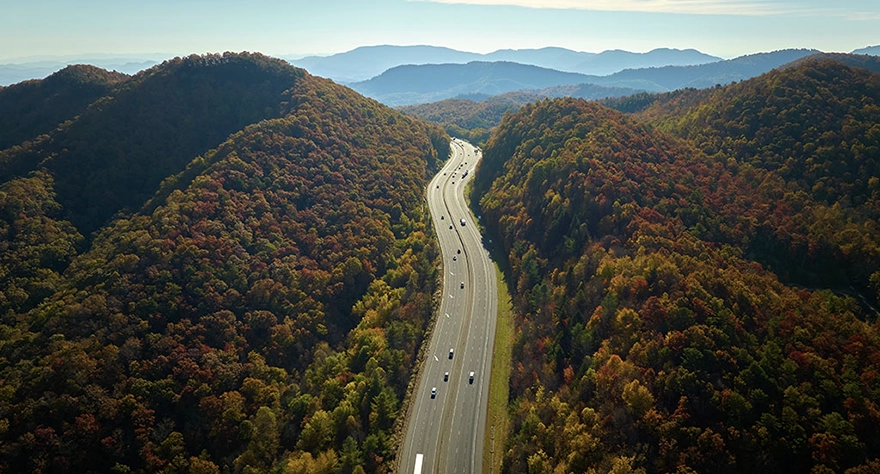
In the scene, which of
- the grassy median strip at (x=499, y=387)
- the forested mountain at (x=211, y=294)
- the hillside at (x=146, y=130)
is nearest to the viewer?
the forested mountain at (x=211, y=294)

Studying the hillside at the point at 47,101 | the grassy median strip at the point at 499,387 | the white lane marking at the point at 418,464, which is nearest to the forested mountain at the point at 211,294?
the white lane marking at the point at 418,464

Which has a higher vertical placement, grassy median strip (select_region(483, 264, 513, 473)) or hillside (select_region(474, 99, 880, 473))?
hillside (select_region(474, 99, 880, 473))

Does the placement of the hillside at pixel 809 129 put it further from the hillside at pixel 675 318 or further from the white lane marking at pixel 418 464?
the white lane marking at pixel 418 464

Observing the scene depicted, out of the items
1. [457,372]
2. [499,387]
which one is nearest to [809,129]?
[499,387]

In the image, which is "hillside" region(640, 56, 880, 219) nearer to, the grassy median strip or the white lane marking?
the grassy median strip

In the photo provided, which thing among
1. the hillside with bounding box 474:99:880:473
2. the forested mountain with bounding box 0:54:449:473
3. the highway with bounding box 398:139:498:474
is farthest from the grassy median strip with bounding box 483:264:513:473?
the forested mountain with bounding box 0:54:449:473

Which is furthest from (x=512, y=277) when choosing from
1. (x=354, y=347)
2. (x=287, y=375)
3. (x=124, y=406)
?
(x=124, y=406)
